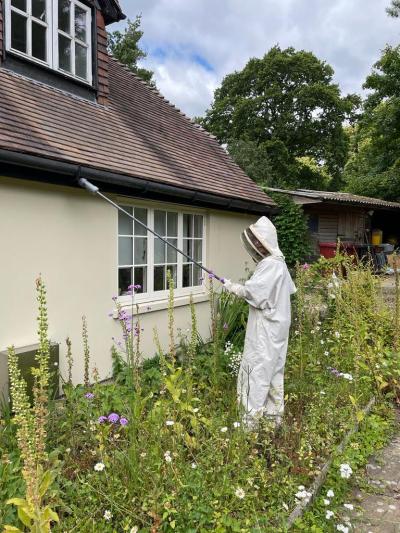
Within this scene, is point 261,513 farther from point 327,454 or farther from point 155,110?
point 155,110

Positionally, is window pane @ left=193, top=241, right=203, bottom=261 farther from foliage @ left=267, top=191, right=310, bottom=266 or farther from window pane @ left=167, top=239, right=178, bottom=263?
foliage @ left=267, top=191, right=310, bottom=266

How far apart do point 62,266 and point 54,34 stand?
342 centimetres

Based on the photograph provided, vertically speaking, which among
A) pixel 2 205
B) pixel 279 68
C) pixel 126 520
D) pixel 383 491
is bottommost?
pixel 383 491

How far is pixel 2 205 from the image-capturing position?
13.4ft

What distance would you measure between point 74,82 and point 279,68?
92.5 feet

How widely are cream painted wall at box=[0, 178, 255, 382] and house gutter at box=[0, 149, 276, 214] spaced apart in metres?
0.13

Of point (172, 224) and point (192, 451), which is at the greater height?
point (172, 224)

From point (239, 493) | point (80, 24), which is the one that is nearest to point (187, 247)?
point (80, 24)

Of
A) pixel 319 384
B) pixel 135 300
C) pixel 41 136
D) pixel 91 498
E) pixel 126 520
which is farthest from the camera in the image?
pixel 135 300

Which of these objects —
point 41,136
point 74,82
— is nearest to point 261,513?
point 41,136

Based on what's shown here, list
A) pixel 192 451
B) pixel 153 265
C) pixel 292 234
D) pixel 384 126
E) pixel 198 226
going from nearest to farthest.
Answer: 1. pixel 192 451
2. pixel 153 265
3. pixel 198 226
4. pixel 292 234
5. pixel 384 126

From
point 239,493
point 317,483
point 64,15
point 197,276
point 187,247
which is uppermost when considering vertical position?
point 64,15

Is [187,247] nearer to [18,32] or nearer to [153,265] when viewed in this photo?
[153,265]

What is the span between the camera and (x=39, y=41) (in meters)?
5.67
